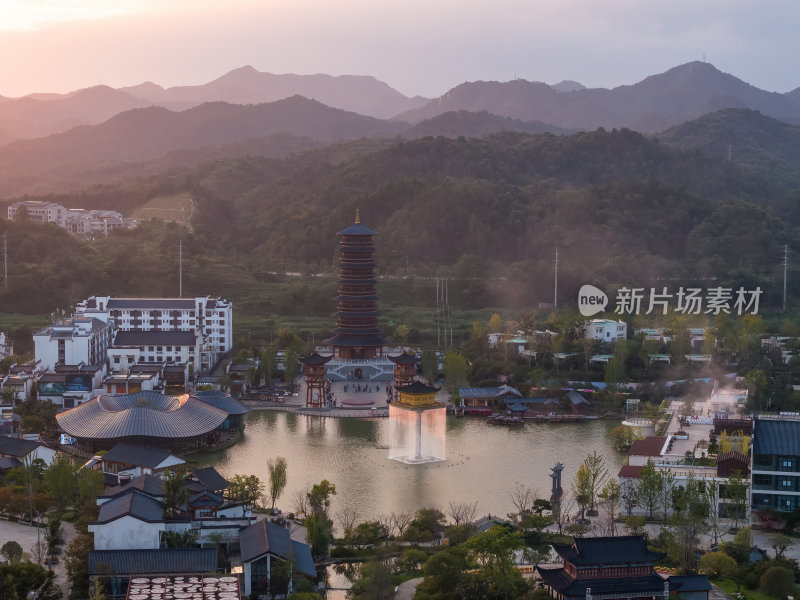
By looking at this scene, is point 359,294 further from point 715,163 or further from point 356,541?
point 715,163

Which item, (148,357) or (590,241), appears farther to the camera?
(590,241)

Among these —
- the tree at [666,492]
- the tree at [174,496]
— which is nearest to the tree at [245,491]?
the tree at [174,496]

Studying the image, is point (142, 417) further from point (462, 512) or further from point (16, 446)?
point (462, 512)

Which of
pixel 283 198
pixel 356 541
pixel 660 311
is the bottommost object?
pixel 356 541

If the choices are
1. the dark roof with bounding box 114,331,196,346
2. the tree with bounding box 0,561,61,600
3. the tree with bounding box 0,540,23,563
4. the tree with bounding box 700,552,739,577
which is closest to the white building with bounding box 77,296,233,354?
the dark roof with bounding box 114,331,196,346

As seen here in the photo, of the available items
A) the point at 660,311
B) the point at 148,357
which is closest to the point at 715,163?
the point at 660,311

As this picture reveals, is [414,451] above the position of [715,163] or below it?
below
